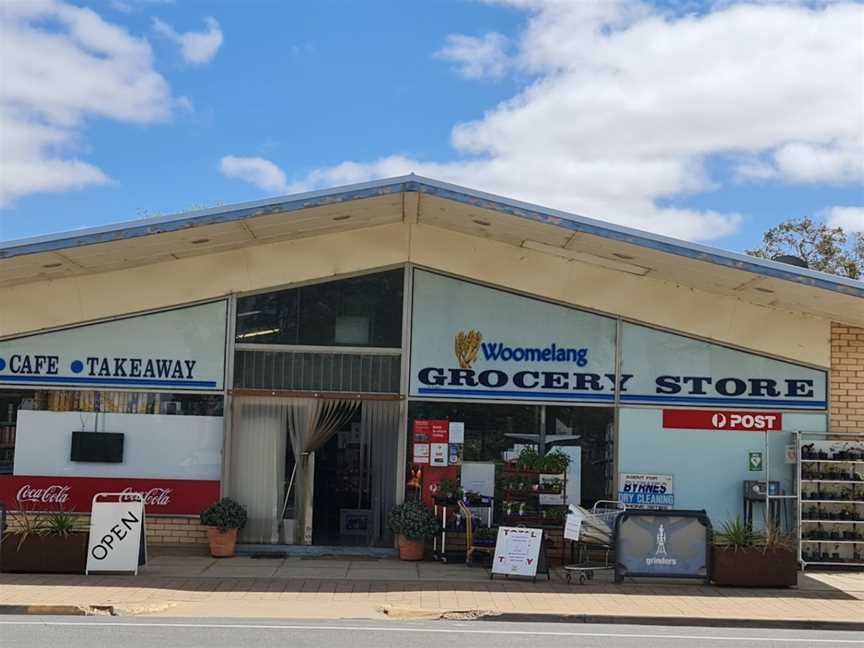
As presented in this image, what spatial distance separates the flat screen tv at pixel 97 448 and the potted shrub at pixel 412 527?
420 cm

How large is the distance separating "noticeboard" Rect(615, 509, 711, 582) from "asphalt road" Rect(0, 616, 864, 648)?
2552 millimetres

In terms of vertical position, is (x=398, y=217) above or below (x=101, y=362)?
above

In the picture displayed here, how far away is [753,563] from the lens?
1357cm

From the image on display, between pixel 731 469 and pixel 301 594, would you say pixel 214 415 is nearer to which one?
pixel 301 594

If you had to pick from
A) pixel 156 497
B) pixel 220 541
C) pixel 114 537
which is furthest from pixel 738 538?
pixel 156 497

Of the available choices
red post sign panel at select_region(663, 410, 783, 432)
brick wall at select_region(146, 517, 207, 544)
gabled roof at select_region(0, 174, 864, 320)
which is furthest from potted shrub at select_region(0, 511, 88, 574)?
red post sign panel at select_region(663, 410, 783, 432)

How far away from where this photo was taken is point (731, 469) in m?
16.0

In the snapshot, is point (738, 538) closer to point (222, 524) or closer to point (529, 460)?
point (529, 460)

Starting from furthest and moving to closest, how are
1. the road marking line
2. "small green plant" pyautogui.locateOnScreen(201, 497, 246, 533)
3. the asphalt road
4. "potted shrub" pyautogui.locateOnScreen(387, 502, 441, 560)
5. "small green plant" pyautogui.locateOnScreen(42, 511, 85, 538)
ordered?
"potted shrub" pyautogui.locateOnScreen(387, 502, 441, 560), "small green plant" pyautogui.locateOnScreen(201, 497, 246, 533), "small green plant" pyautogui.locateOnScreen(42, 511, 85, 538), the road marking line, the asphalt road

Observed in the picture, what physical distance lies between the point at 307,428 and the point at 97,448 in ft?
10.1

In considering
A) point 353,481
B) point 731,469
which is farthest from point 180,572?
point 731,469

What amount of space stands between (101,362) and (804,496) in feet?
34.5

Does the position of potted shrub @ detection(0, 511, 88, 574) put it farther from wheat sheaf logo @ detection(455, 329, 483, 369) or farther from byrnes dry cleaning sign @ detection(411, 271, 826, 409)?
wheat sheaf logo @ detection(455, 329, 483, 369)

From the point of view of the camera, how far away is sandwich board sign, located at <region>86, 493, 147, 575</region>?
1330 cm
